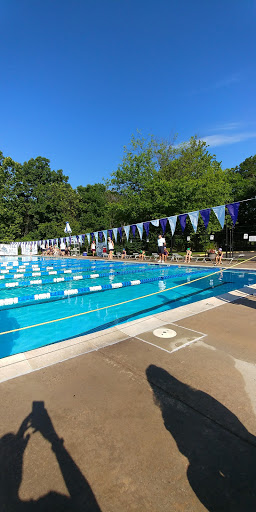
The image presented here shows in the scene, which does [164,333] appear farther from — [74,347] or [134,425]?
[134,425]

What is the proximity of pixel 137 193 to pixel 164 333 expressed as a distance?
71.2ft

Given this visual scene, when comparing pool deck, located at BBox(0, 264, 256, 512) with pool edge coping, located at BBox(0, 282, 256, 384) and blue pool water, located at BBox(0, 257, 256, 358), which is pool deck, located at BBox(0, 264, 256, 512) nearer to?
pool edge coping, located at BBox(0, 282, 256, 384)

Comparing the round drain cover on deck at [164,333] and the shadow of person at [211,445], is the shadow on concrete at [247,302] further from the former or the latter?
the shadow of person at [211,445]

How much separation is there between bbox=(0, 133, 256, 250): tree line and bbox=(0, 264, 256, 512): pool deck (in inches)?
670

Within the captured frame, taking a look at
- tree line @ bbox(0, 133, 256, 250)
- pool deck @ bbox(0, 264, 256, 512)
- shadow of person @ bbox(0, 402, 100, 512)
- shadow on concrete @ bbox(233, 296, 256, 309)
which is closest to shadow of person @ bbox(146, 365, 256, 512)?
pool deck @ bbox(0, 264, 256, 512)

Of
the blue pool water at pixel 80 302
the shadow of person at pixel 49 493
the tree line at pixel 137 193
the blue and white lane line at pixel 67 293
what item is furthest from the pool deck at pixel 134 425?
the tree line at pixel 137 193

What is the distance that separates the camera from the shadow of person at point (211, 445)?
1.50 metres

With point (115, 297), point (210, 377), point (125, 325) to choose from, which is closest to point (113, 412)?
point (210, 377)

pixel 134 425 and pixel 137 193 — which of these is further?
pixel 137 193

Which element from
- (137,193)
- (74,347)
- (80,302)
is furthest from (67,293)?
(137,193)

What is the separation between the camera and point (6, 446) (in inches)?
74.5

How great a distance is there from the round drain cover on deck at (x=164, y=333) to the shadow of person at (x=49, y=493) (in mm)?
2322

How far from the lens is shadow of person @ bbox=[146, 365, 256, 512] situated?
4.92ft

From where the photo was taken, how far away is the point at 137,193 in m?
24.4
